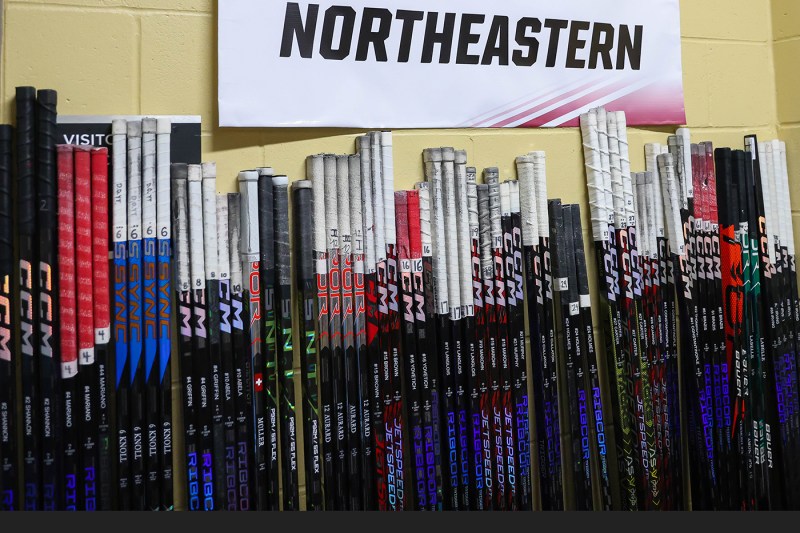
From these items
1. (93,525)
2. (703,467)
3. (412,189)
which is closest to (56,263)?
(412,189)

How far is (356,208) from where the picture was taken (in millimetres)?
1795

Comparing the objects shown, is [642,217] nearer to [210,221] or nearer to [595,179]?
[595,179]

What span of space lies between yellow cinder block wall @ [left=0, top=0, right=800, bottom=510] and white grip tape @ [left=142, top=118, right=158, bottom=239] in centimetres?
12

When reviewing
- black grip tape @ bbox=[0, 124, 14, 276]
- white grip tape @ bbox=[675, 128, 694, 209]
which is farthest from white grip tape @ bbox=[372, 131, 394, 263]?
white grip tape @ bbox=[675, 128, 694, 209]

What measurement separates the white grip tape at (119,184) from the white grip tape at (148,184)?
0.04 metres

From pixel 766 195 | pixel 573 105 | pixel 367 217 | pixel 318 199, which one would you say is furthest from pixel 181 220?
pixel 766 195

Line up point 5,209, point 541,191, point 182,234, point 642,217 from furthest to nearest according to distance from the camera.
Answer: point 642,217 → point 541,191 → point 182,234 → point 5,209

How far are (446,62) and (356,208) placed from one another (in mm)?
524

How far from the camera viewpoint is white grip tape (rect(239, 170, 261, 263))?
1.70m

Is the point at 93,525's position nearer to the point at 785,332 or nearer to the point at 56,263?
the point at 56,263

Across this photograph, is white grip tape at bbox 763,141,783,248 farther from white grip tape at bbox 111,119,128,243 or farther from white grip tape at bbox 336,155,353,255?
white grip tape at bbox 111,119,128,243

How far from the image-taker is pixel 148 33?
5.64 ft

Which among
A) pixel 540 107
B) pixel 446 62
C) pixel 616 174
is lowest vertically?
pixel 616 174

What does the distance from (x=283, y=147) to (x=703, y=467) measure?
1.59 m
